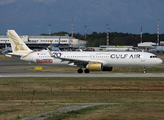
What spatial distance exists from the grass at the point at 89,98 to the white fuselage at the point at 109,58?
29.6ft

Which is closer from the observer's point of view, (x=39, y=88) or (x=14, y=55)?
(x=39, y=88)

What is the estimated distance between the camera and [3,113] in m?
18.2

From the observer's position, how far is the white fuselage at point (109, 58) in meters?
46.5

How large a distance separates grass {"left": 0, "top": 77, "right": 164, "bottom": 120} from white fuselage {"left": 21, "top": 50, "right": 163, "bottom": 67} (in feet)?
29.6

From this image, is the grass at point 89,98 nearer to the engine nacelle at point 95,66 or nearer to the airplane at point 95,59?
the engine nacelle at point 95,66

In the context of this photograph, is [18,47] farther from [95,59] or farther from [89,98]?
[89,98]

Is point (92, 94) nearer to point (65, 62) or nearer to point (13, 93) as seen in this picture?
point (13, 93)

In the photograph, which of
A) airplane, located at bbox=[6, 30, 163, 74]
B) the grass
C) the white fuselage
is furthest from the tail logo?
the grass

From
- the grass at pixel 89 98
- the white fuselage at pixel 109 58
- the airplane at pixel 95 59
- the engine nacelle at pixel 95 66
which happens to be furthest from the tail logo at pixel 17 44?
the grass at pixel 89 98

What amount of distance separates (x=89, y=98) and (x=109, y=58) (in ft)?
71.4

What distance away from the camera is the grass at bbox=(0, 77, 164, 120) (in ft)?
58.6

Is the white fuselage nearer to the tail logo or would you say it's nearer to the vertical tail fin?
the vertical tail fin

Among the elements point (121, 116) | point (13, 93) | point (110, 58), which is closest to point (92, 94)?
point (13, 93)

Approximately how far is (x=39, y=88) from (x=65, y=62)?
1677 centimetres
